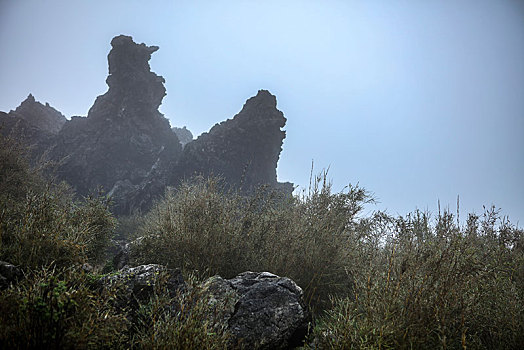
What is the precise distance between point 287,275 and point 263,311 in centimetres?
140

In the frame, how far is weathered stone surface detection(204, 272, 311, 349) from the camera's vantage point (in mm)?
2635

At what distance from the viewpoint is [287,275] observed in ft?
13.8

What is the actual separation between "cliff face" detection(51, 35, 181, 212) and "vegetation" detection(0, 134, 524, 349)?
3330 cm

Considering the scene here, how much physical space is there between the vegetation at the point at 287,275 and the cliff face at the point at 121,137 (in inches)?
1311

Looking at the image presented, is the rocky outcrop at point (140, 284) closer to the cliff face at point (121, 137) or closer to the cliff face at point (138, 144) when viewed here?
the cliff face at point (138, 144)

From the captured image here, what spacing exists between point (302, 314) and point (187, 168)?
113 ft

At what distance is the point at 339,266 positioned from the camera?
4484 mm

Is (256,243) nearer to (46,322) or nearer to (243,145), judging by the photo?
(46,322)

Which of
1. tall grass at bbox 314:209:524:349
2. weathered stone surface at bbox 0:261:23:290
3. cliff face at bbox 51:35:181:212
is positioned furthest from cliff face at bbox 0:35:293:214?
tall grass at bbox 314:209:524:349

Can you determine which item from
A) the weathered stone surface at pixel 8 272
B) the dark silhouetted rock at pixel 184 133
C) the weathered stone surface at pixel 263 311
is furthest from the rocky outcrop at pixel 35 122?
the weathered stone surface at pixel 263 311

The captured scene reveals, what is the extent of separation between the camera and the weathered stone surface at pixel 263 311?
263 cm

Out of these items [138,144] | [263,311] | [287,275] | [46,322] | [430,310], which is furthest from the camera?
[138,144]

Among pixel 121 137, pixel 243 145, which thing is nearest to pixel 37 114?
pixel 121 137

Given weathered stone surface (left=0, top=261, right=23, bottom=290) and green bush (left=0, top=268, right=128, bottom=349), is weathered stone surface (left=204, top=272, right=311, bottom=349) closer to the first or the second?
green bush (left=0, top=268, right=128, bottom=349)
